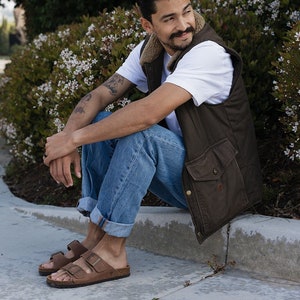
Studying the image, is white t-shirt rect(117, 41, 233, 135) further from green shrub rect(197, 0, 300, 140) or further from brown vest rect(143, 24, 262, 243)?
green shrub rect(197, 0, 300, 140)

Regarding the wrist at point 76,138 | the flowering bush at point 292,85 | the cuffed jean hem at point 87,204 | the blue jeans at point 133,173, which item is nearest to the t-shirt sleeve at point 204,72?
the blue jeans at point 133,173

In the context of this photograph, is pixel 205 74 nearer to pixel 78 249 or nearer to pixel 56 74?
pixel 78 249

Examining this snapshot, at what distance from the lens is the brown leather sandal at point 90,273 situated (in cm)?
334

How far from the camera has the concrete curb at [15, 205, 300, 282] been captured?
334 cm

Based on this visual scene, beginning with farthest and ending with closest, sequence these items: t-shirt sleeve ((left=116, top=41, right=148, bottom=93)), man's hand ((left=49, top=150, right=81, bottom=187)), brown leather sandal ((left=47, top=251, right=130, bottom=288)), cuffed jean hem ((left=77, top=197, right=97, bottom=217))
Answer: t-shirt sleeve ((left=116, top=41, right=148, bottom=93)) → cuffed jean hem ((left=77, top=197, right=97, bottom=217)) → man's hand ((left=49, top=150, right=81, bottom=187)) → brown leather sandal ((left=47, top=251, right=130, bottom=288))

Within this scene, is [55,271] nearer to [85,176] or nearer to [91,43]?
[85,176]

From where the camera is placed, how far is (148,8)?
344cm

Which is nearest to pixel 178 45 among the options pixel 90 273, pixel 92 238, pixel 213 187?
pixel 213 187

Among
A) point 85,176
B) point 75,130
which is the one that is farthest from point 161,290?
point 75,130

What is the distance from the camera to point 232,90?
341 cm

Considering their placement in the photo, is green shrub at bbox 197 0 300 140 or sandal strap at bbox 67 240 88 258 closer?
sandal strap at bbox 67 240 88 258

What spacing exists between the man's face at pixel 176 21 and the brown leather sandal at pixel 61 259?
3.75 feet

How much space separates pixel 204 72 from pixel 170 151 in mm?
410

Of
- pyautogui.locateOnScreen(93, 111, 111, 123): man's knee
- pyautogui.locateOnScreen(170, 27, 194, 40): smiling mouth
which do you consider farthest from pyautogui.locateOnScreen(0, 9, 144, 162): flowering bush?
pyautogui.locateOnScreen(170, 27, 194, 40): smiling mouth
